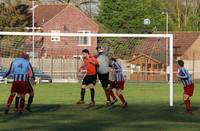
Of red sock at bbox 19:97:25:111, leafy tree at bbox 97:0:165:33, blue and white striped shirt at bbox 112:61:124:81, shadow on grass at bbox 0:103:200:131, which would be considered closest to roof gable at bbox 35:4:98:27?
leafy tree at bbox 97:0:165:33

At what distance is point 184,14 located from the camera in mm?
90875

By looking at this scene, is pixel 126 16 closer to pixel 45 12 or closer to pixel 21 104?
pixel 45 12

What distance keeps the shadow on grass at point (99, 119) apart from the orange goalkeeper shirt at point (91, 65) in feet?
4.00

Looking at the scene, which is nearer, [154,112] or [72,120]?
[72,120]

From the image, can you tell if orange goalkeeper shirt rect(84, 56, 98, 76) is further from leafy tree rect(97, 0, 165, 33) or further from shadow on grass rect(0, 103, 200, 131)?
leafy tree rect(97, 0, 165, 33)

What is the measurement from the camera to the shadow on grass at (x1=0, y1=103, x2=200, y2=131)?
664 inches

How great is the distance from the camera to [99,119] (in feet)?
62.9

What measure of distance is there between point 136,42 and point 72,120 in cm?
2776

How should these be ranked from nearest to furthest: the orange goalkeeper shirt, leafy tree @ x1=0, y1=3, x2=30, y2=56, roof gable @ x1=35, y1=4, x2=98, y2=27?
the orange goalkeeper shirt, leafy tree @ x1=0, y1=3, x2=30, y2=56, roof gable @ x1=35, y1=4, x2=98, y2=27

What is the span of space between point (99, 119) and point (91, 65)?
4711 mm

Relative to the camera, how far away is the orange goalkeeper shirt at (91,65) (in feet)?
76.9

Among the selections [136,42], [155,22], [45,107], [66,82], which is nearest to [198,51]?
[155,22]

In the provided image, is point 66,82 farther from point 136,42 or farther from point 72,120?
point 72,120

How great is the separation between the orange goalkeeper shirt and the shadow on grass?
1218mm
